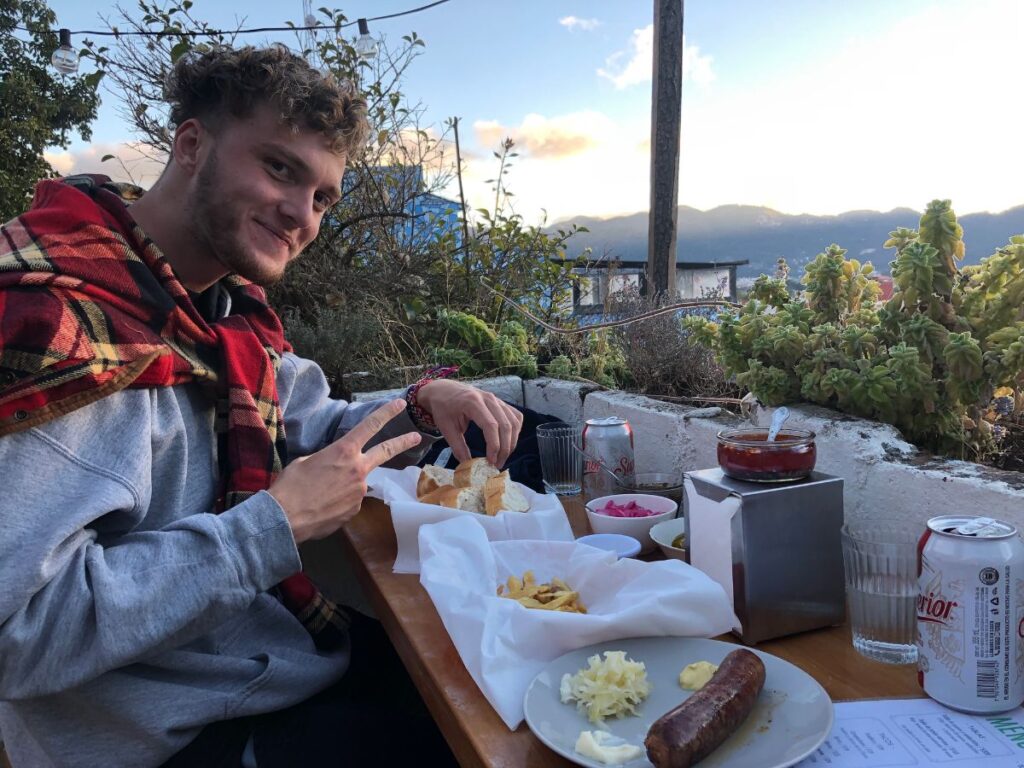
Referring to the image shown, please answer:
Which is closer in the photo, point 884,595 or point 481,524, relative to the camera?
point 884,595

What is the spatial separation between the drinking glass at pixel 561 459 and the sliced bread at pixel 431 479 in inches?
15.9

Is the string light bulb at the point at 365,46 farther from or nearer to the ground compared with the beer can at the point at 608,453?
farther from the ground

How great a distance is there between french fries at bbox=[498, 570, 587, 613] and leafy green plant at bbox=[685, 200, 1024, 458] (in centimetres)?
87

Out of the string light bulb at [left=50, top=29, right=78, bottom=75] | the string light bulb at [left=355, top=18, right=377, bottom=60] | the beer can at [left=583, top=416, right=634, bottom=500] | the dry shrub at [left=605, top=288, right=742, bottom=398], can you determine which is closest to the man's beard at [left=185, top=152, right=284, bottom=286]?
the beer can at [left=583, top=416, right=634, bottom=500]

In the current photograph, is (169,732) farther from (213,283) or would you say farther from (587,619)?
(213,283)

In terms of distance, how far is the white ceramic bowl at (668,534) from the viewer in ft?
5.26

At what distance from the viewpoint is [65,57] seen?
23.5ft

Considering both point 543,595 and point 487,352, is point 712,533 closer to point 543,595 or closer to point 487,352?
point 543,595

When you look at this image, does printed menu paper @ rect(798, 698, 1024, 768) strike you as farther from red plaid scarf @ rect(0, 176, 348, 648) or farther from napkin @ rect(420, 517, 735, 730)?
red plaid scarf @ rect(0, 176, 348, 648)

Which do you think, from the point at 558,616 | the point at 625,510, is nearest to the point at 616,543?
the point at 625,510

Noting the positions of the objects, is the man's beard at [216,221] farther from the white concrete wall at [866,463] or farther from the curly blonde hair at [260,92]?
the white concrete wall at [866,463]

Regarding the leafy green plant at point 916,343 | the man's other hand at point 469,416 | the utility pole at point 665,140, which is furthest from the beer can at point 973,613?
the utility pole at point 665,140

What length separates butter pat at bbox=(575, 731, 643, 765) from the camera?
0.90m

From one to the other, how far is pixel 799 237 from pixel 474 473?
31.8 feet
